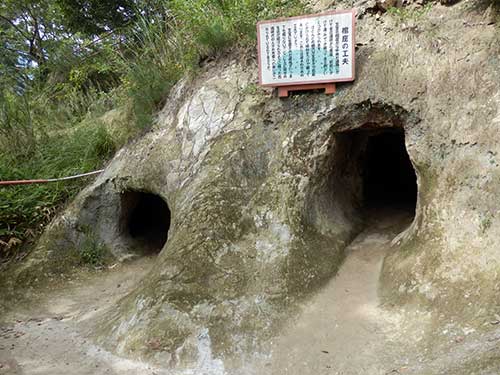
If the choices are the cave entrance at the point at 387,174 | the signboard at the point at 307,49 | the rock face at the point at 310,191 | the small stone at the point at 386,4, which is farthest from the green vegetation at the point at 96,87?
the cave entrance at the point at 387,174

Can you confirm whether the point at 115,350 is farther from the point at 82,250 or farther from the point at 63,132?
the point at 63,132

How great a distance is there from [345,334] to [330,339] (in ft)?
0.44

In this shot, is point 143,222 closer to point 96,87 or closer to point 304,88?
point 304,88

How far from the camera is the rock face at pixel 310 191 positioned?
11.7 ft

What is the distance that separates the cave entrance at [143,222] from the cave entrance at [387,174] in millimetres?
2940

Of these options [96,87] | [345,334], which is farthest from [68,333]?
[96,87]

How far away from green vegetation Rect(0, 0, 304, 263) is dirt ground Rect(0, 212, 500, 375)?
1.47m

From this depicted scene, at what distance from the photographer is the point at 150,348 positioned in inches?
141

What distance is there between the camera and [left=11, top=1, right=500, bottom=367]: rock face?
356cm

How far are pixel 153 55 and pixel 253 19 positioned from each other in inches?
81.3

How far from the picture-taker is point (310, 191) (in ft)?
14.8

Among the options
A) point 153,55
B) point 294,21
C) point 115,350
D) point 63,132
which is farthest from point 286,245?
point 63,132

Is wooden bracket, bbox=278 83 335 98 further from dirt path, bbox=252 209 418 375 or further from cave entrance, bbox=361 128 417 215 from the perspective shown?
dirt path, bbox=252 209 418 375

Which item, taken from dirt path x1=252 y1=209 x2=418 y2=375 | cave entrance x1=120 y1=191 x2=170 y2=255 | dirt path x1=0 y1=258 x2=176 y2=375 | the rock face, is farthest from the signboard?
dirt path x1=0 y1=258 x2=176 y2=375
